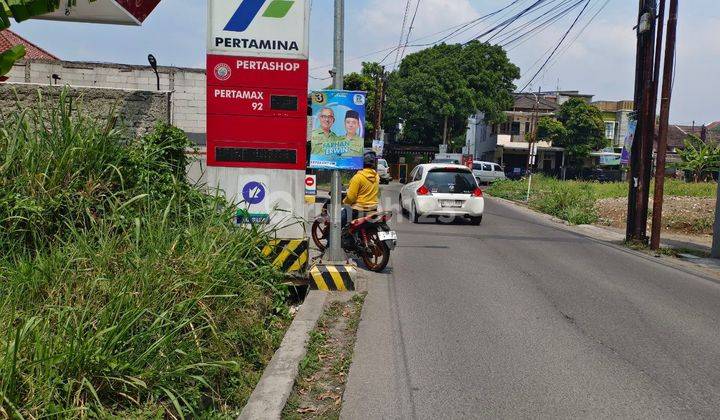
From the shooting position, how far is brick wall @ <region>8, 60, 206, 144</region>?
19594 millimetres

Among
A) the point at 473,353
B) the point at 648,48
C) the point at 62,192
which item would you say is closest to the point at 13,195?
the point at 62,192

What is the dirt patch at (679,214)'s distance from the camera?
61.8ft

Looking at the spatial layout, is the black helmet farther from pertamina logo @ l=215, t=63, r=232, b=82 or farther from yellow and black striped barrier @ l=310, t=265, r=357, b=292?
pertamina logo @ l=215, t=63, r=232, b=82

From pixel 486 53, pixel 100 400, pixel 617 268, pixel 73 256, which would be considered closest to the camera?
pixel 100 400

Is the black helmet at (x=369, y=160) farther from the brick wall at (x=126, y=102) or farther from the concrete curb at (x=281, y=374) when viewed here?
the concrete curb at (x=281, y=374)

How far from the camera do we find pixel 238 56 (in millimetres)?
7887

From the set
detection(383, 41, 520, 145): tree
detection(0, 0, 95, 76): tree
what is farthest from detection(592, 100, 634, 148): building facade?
detection(0, 0, 95, 76): tree

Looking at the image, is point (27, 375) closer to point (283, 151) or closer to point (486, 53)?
point (283, 151)

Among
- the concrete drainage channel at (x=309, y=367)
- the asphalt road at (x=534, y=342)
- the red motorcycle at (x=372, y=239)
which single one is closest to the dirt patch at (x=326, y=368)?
the concrete drainage channel at (x=309, y=367)

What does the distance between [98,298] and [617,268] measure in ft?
30.2

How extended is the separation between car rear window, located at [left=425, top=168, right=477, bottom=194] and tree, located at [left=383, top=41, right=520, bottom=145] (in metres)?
35.9

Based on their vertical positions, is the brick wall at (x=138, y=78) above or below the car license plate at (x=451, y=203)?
above

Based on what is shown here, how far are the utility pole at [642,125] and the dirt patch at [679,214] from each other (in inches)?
177

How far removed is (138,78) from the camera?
21219mm
